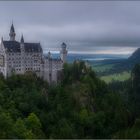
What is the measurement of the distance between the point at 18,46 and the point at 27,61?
3332 mm

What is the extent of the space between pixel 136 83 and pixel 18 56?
32007mm

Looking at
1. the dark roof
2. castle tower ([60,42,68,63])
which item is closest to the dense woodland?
castle tower ([60,42,68,63])

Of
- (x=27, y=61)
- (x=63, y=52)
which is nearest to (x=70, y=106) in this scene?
(x=27, y=61)

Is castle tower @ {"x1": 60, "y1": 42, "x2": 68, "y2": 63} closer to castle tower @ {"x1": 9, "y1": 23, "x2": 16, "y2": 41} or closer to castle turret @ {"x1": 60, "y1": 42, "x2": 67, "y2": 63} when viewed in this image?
castle turret @ {"x1": 60, "y1": 42, "x2": 67, "y2": 63}

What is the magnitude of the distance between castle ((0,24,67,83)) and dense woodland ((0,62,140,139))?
58.4 inches

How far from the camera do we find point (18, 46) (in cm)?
7056

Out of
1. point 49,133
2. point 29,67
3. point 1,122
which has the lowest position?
point 49,133

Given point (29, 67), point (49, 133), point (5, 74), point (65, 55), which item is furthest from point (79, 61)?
point (49, 133)

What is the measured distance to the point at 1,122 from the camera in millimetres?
43688

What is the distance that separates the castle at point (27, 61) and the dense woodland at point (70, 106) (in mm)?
1484

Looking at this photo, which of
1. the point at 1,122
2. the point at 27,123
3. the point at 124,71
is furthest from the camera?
the point at 124,71

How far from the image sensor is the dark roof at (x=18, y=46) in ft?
228

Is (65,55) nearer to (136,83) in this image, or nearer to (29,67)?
(29,67)

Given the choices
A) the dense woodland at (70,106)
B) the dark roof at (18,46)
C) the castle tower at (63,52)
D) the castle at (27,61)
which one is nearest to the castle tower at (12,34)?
the castle at (27,61)
